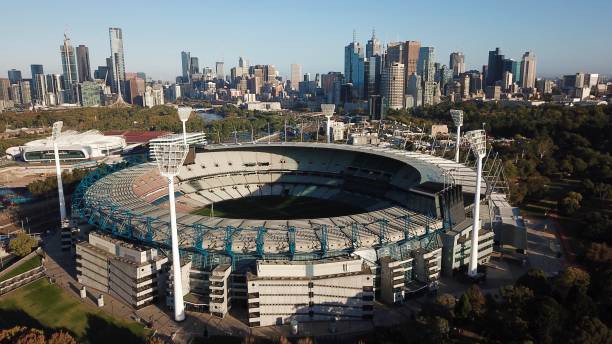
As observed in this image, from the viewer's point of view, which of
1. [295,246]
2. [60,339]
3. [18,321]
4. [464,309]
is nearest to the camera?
[60,339]

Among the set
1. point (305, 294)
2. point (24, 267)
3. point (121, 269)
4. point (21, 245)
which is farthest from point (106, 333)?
point (21, 245)

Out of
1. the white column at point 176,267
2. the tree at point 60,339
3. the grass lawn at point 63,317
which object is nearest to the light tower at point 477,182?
the white column at point 176,267

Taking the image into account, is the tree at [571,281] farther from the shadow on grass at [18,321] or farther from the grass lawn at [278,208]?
the shadow on grass at [18,321]

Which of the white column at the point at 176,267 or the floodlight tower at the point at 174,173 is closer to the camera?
the floodlight tower at the point at 174,173

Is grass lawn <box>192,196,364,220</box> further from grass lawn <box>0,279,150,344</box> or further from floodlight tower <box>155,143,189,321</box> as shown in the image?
floodlight tower <box>155,143,189,321</box>

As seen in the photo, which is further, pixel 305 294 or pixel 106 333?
pixel 305 294

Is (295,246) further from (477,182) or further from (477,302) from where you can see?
(477,182)

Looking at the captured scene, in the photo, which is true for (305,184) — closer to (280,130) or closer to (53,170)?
(53,170)
